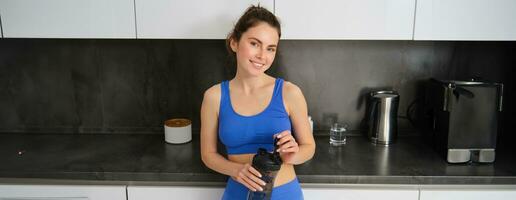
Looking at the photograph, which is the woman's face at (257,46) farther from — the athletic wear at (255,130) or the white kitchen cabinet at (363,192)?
Answer: the white kitchen cabinet at (363,192)

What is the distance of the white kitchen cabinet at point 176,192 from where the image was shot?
1.48 metres

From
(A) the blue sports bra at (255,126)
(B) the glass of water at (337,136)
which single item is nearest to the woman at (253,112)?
(A) the blue sports bra at (255,126)

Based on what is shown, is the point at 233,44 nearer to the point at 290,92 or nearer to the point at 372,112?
the point at 290,92

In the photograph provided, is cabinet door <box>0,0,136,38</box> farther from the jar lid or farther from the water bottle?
the water bottle

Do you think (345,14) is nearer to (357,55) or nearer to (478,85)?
(357,55)

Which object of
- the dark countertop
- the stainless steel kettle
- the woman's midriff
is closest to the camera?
the woman's midriff

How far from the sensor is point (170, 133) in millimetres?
1804

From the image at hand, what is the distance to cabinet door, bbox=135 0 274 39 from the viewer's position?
4.97ft

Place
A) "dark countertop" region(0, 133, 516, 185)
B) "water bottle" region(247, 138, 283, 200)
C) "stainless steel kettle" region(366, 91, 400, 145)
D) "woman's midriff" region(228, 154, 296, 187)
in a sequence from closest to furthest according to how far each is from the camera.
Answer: "water bottle" region(247, 138, 283, 200)
"woman's midriff" region(228, 154, 296, 187)
"dark countertop" region(0, 133, 516, 185)
"stainless steel kettle" region(366, 91, 400, 145)

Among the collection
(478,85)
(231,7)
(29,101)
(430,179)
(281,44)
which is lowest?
(430,179)

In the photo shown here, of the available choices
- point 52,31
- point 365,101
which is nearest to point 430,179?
point 365,101

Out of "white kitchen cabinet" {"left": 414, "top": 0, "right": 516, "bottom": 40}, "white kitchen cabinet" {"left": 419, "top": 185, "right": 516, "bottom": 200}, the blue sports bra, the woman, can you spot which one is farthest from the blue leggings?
"white kitchen cabinet" {"left": 414, "top": 0, "right": 516, "bottom": 40}

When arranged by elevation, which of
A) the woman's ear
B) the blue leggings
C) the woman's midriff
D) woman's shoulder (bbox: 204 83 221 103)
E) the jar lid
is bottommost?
the blue leggings

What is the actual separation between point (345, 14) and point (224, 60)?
64 cm
